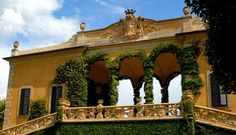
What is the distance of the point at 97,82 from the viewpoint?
30.4 m

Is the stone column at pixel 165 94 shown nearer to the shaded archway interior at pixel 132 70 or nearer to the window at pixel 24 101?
the shaded archway interior at pixel 132 70

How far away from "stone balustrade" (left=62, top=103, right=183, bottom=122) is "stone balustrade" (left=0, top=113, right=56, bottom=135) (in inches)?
49.3

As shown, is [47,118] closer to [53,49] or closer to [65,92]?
[65,92]

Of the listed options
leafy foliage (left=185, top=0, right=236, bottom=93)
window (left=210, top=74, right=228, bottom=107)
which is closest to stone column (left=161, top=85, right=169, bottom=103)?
window (left=210, top=74, right=228, bottom=107)

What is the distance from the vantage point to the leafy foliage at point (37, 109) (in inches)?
1064

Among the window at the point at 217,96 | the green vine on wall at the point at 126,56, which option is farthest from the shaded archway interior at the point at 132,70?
the window at the point at 217,96

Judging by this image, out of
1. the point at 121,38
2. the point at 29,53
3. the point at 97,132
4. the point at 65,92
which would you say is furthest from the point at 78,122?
the point at 29,53

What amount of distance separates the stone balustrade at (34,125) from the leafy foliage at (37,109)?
118 inches

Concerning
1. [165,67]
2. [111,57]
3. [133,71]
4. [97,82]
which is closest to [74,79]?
[111,57]

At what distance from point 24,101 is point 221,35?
61.1 feet

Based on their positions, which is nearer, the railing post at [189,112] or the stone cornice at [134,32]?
the railing post at [189,112]

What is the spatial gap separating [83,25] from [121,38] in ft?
11.8

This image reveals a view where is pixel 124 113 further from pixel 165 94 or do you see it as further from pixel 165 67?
pixel 165 94

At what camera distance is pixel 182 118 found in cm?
1973
